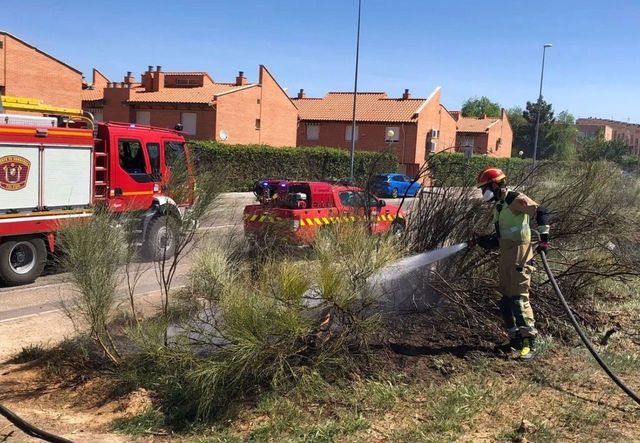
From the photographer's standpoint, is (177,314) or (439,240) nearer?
(177,314)

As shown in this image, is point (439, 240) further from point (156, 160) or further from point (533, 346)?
point (156, 160)

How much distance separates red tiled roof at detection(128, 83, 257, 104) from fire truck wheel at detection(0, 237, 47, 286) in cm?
3069

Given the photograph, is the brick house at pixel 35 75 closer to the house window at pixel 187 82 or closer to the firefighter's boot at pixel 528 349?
the house window at pixel 187 82

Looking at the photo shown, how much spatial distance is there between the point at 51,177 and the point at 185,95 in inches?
1317

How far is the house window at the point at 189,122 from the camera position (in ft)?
134

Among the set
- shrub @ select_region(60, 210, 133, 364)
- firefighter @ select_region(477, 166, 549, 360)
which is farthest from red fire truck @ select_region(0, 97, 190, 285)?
firefighter @ select_region(477, 166, 549, 360)

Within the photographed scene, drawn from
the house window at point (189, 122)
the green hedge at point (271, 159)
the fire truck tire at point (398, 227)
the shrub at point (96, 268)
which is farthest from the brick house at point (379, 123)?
the shrub at point (96, 268)

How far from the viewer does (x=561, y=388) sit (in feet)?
16.3

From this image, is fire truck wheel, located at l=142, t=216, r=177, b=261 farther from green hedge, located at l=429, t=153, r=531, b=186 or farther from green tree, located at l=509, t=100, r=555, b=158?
green tree, located at l=509, t=100, r=555, b=158

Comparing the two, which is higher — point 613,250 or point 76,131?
point 76,131

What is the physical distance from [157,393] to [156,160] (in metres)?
8.10

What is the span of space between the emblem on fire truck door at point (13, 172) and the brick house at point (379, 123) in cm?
3817

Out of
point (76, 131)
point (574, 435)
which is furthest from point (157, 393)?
point (76, 131)

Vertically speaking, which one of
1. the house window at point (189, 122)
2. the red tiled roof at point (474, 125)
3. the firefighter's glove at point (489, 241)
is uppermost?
the red tiled roof at point (474, 125)
